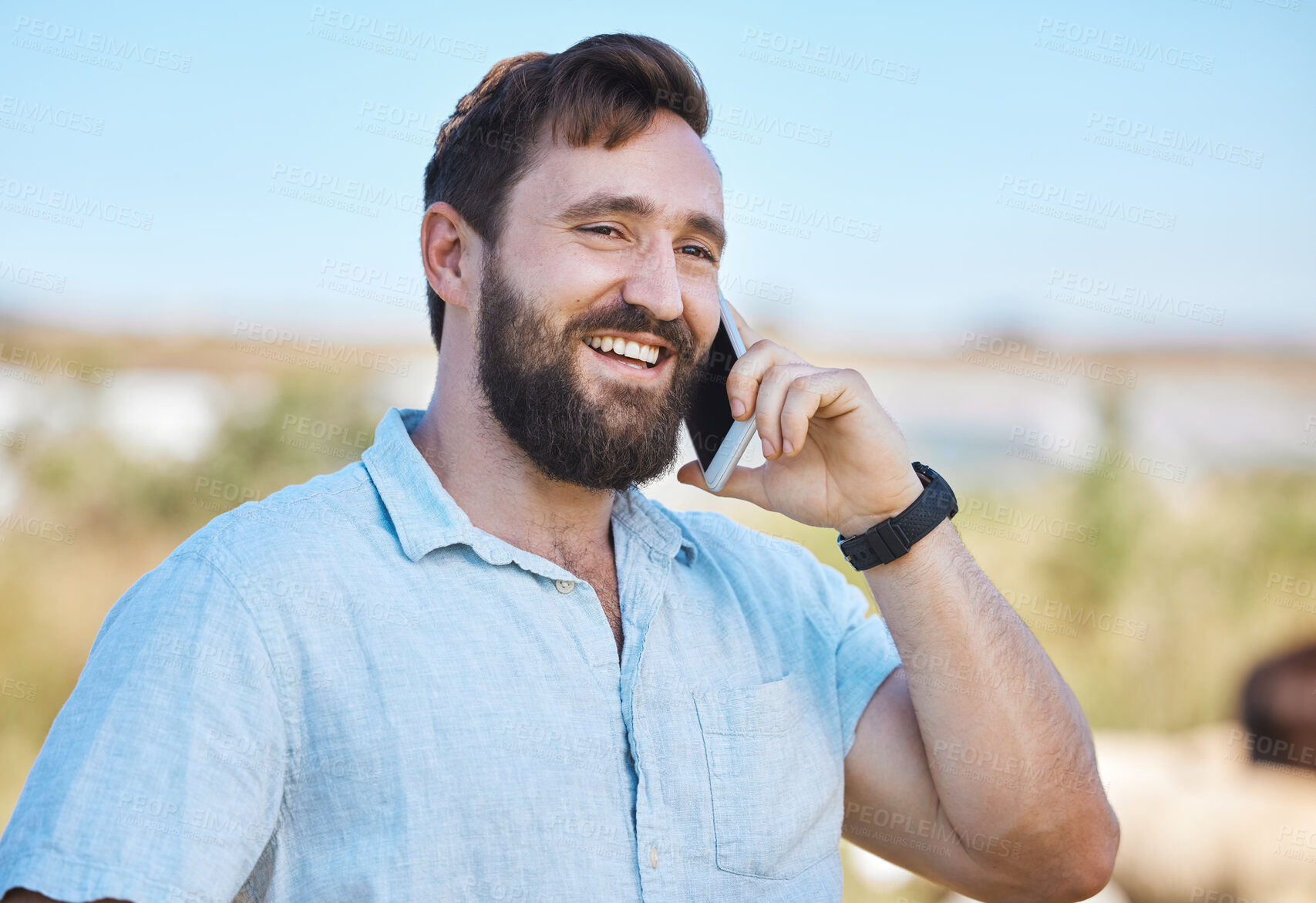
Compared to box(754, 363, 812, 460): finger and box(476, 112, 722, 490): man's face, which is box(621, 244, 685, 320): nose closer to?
box(476, 112, 722, 490): man's face

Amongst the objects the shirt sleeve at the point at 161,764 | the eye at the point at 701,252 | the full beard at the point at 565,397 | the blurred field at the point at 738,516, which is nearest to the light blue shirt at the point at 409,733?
the shirt sleeve at the point at 161,764

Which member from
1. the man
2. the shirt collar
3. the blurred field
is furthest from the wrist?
the blurred field

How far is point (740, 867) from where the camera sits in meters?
1.83

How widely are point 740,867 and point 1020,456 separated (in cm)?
706

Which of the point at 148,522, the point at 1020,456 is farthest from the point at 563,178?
the point at 148,522

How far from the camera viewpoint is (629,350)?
82.7 inches

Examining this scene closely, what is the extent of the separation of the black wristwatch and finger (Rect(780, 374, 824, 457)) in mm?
254

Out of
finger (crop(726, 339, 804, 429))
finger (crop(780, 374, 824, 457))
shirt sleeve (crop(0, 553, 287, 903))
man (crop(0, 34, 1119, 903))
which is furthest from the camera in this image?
finger (crop(726, 339, 804, 429))

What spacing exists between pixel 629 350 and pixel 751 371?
28cm

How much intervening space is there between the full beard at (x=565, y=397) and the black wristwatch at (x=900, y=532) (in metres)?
0.51

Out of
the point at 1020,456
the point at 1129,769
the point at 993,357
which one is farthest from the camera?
the point at 1020,456

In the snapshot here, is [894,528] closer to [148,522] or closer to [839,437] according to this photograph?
[839,437]

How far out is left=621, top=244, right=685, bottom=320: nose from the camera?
2.04 meters

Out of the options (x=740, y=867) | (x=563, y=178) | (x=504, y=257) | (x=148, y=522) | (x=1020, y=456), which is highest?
(x=563, y=178)
